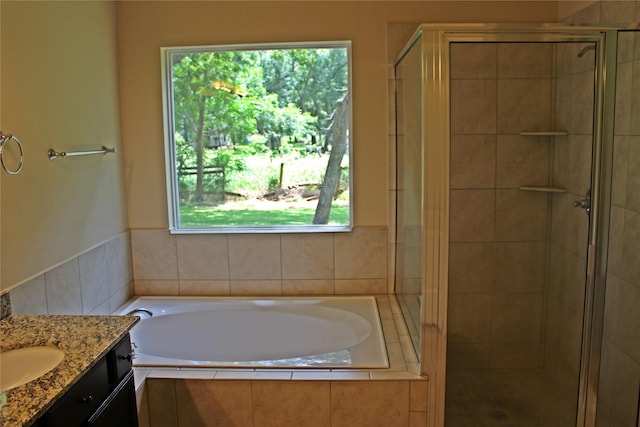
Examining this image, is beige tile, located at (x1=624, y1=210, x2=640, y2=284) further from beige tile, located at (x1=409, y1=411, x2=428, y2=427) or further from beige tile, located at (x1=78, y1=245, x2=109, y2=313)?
beige tile, located at (x1=78, y1=245, x2=109, y2=313)

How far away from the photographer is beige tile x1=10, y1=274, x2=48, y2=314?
209 centimetres

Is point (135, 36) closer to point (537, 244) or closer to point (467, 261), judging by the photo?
point (467, 261)

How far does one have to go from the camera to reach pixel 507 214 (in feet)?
9.45

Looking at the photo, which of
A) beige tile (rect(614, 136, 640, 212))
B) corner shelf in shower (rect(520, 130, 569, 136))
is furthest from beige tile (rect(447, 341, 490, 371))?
corner shelf in shower (rect(520, 130, 569, 136))

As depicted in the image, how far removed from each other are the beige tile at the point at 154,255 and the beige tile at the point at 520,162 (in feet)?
6.62

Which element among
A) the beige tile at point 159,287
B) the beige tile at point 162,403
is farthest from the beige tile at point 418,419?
the beige tile at point 159,287

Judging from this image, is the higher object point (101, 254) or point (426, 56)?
point (426, 56)

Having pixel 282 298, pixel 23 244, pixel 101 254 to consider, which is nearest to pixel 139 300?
pixel 101 254

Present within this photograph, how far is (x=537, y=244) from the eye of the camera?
113 inches

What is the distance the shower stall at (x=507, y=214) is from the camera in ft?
7.23

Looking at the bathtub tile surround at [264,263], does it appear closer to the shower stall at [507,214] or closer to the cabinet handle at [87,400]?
the shower stall at [507,214]

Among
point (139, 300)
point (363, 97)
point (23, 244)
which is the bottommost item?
point (139, 300)

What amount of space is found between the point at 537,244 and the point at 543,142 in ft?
1.84

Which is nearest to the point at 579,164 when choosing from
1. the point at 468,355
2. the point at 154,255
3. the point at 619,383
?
the point at 619,383
